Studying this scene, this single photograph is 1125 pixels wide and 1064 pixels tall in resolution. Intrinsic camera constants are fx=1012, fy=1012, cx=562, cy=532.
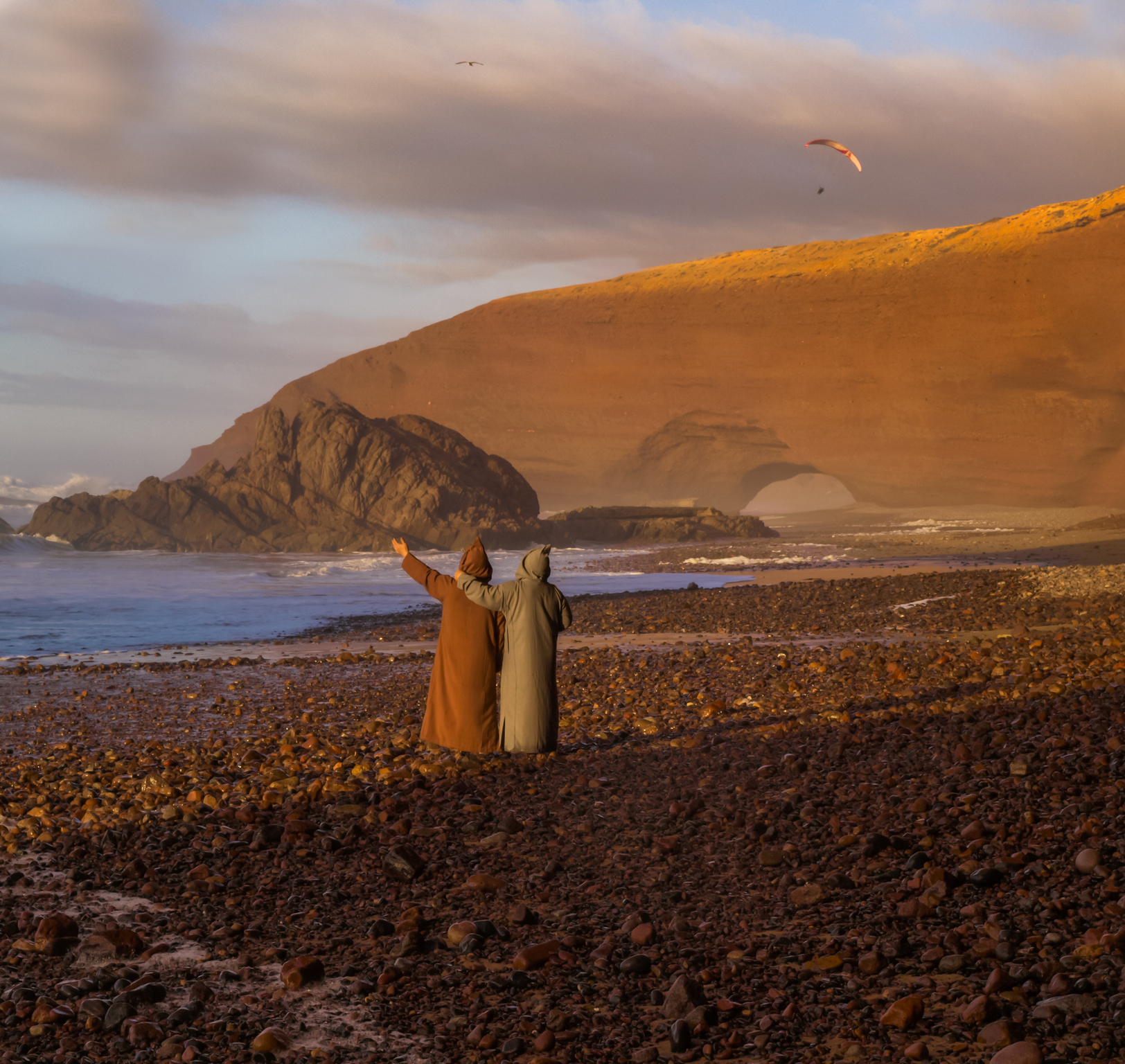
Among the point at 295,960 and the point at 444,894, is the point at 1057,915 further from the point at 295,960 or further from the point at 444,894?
the point at 295,960

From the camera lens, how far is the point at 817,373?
69562 mm

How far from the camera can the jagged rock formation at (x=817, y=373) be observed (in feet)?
201

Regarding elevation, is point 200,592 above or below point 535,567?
below

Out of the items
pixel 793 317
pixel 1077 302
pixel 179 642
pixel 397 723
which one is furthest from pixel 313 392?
pixel 397 723

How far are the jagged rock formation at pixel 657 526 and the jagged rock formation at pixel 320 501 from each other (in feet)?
8.36

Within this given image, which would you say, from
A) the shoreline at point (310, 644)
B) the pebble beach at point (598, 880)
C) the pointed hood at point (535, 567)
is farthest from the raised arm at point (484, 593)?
the shoreline at point (310, 644)

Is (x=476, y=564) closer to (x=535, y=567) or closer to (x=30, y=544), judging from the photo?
(x=535, y=567)

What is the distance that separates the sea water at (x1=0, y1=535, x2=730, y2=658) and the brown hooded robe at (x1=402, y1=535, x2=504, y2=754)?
10756 mm

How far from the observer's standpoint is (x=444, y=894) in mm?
4664

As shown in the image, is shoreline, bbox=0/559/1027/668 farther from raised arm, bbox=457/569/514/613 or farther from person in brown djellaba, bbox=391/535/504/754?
raised arm, bbox=457/569/514/613

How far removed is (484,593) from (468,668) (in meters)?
0.59

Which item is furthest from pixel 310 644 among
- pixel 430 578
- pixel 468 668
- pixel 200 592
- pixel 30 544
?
pixel 30 544

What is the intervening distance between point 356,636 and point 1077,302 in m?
57.8

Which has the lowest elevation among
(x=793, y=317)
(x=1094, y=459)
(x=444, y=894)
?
(x=444, y=894)
